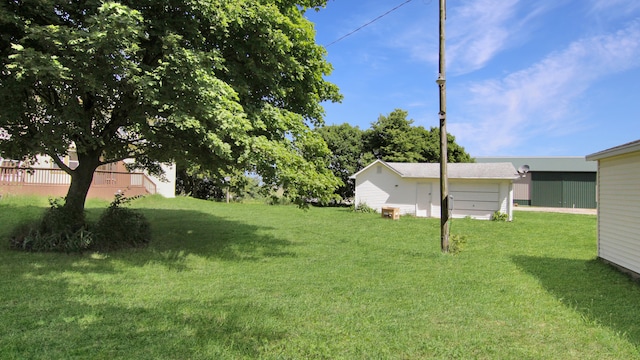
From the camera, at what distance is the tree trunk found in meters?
8.71

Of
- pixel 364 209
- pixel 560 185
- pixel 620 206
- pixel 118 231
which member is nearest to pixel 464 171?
pixel 364 209

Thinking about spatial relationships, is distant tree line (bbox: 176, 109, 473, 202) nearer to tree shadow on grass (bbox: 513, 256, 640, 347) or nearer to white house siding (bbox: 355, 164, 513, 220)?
white house siding (bbox: 355, 164, 513, 220)

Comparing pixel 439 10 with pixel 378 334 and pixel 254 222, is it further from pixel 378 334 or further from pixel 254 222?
pixel 254 222

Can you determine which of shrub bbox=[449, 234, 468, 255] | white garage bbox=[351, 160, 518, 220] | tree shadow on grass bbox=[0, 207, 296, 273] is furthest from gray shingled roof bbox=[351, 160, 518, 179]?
tree shadow on grass bbox=[0, 207, 296, 273]

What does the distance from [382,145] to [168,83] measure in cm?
2423

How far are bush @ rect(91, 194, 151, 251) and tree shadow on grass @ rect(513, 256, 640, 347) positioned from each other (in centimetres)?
854

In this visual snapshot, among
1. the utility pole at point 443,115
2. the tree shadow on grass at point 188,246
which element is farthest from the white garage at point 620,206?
the tree shadow on grass at point 188,246

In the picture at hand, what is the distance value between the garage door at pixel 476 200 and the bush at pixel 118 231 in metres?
15.0

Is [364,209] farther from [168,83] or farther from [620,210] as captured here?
[168,83]

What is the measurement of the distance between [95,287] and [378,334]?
4193mm

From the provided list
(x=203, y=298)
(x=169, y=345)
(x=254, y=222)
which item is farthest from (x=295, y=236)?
(x=169, y=345)

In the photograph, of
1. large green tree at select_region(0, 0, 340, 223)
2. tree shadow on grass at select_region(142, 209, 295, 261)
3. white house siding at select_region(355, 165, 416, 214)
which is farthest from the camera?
white house siding at select_region(355, 165, 416, 214)

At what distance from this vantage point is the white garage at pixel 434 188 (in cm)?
1883

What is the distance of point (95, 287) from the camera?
5699 millimetres
